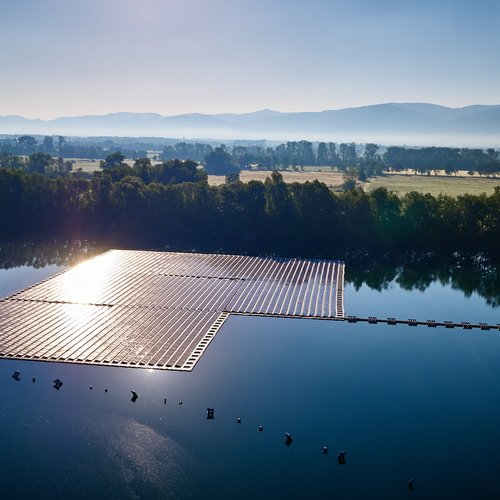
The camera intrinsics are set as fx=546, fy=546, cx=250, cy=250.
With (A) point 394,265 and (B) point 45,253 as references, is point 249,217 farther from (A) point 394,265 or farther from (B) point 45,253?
(B) point 45,253

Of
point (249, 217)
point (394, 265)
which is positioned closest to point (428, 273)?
point (394, 265)

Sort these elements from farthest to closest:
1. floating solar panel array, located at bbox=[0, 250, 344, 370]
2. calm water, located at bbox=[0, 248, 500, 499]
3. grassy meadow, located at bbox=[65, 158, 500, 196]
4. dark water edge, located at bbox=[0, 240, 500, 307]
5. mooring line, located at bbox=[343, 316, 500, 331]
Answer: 1. grassy meadow, located at bbox=[65, 158, 500, 196]
2. dark water edge, located at bbox=[0, 240, 500, 307]
3. mooring line, located at bbox=[343, 316, 500, 331]
4. floating solar panel array, located at bbox=[0, 250, 344, 370]
5. calm water, located at bbox=[0, 248, 500, 499]

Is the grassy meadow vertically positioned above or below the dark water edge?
above

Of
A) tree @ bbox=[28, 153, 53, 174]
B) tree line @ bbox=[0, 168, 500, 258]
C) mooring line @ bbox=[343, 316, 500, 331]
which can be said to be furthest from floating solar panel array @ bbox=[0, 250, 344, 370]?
tree @ bbox=[28, 153, 53, 174]

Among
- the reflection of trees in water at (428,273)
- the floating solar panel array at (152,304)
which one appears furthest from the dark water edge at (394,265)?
the floating solar panel array at (152,304)

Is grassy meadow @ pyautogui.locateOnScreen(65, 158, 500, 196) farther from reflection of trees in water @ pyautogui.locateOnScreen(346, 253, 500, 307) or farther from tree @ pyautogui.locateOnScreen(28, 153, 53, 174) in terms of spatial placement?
reflection of trees in water @ pyautogui.locateOnScreen(346, 253, 500, 307)
